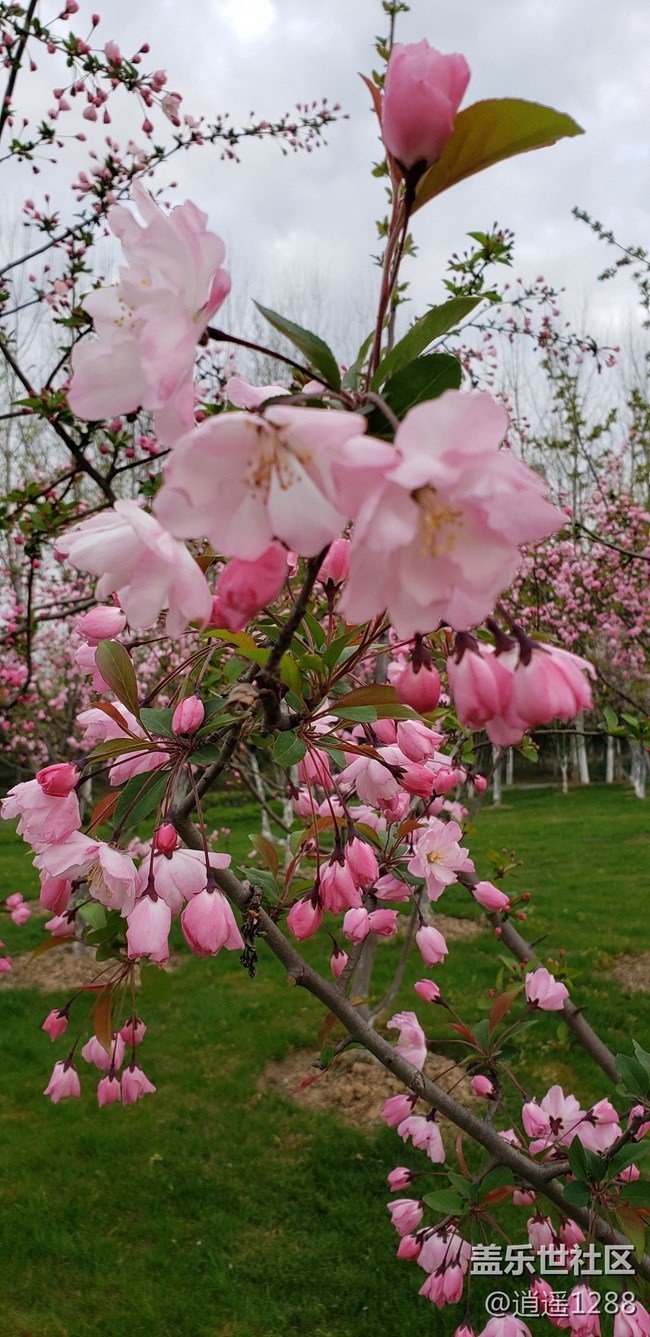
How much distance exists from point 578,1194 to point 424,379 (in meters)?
1.52

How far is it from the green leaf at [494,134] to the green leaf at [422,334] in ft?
0.35

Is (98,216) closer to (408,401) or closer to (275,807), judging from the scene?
(408,401)

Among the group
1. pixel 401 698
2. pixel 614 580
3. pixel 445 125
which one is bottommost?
pixel 401 698

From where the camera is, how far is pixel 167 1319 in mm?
2859

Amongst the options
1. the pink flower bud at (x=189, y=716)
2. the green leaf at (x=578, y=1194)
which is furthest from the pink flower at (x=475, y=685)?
the green leaf at (x=578, y=1194)

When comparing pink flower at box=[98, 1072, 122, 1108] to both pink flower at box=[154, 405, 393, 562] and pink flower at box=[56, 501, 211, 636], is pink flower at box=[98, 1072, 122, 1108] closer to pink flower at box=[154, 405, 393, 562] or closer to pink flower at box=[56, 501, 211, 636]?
pink flower at box=[56, 501, 211, 636]

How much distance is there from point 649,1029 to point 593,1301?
11.5 ft

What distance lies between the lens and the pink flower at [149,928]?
105 cm

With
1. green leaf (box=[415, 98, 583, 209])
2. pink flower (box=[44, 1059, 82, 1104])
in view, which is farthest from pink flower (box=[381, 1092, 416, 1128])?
green leaf (box=[415, 98, 583, 209])

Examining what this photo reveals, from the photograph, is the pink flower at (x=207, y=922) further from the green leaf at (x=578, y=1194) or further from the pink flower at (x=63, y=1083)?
the pink flower at (x=63, y=1083)

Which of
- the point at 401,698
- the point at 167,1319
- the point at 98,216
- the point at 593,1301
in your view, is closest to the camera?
the point at 401,698

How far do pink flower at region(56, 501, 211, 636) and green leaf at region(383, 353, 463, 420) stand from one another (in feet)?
0.71

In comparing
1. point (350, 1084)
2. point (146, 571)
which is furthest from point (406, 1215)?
point (350, 1084)

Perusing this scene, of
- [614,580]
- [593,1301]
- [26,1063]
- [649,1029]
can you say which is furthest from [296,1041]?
[614,580]
